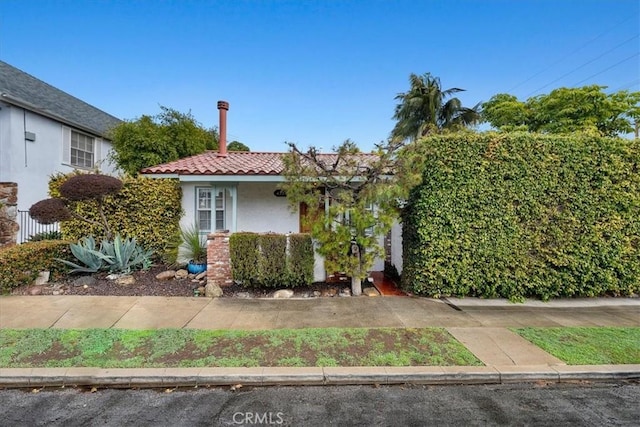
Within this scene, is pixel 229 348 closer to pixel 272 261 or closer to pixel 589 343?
pixel 272 261

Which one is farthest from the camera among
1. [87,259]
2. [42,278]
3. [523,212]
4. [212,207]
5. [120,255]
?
[212,207]

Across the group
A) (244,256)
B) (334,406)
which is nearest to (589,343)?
(334,406)

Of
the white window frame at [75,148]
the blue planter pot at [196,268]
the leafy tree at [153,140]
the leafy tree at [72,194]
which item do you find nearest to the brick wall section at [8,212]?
the white window frame at [75,148]

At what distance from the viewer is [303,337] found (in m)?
4.36

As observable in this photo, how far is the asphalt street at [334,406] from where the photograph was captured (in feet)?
9.13

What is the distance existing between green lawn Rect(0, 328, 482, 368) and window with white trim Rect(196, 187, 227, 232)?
528 centimetres

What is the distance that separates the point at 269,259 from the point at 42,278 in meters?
5.10

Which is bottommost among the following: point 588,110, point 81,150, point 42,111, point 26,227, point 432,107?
point 26,227

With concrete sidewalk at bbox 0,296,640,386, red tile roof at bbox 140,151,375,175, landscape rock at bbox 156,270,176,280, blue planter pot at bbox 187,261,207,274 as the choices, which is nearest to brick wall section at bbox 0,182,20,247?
red tile roof at bbox 140,151,375,175

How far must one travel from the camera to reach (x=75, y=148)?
13.3 metres

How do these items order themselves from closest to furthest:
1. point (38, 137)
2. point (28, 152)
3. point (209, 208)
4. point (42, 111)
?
point (209, 208) < point (28, 152) < point (42, 111) < point (38, 137)

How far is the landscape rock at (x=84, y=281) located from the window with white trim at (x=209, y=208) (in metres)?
3.18

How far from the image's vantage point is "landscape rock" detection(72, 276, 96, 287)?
268 inches

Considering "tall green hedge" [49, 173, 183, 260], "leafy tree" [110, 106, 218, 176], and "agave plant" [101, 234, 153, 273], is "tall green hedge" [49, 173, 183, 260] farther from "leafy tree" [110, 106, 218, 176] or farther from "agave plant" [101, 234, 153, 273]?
"leafy tree" [110, 106, 218, 176]
